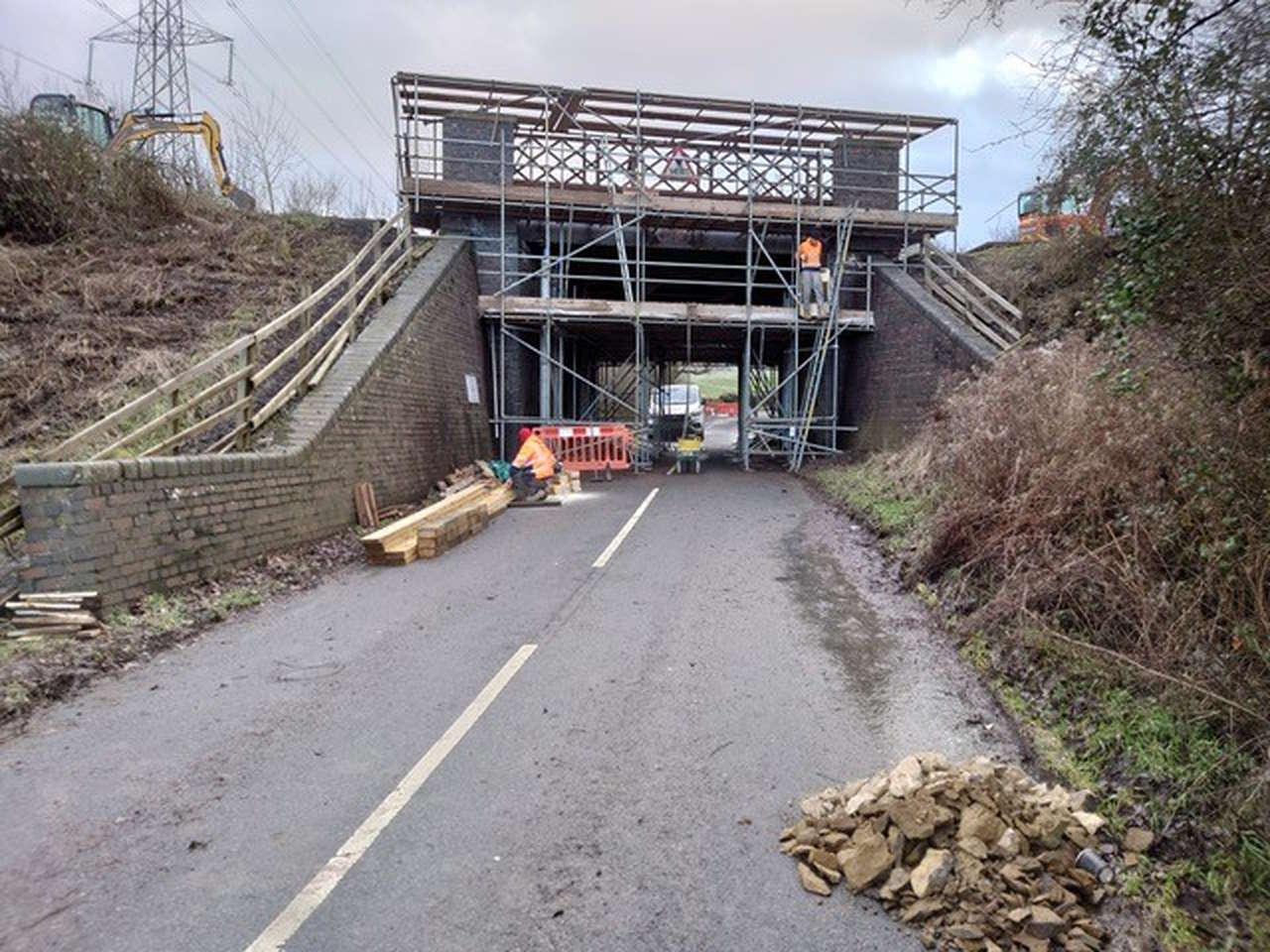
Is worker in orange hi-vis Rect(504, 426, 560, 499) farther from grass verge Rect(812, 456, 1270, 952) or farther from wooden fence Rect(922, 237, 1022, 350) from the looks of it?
grass verge Rect(812, 456, 1270, 952)

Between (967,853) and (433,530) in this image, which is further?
(433,530)

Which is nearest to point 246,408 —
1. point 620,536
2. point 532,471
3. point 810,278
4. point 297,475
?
point 297,475

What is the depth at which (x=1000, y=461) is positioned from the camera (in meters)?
6.86

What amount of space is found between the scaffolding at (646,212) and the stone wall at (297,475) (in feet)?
5.95

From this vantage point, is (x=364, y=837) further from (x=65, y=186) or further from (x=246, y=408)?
(x=65, y=186)

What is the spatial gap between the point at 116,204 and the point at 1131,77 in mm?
17739

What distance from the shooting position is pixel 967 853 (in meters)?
3.00

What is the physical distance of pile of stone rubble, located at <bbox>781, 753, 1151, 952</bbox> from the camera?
275cm

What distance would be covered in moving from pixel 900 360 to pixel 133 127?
18.8m

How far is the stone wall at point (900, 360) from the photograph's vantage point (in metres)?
14.8

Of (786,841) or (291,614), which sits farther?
(291,614)

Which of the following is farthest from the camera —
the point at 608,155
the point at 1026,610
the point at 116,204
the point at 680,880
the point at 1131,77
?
the point at 608,155

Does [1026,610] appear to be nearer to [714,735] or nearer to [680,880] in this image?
[714,735]

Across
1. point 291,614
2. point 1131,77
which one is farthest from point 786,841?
point 291,614
